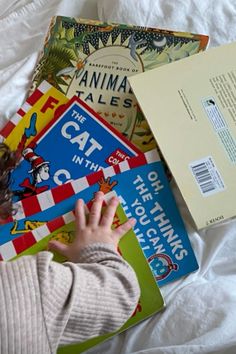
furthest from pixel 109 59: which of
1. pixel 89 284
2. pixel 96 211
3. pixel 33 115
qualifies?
pixel 89 284

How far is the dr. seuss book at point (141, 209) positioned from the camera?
71 cm

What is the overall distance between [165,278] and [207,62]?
322 millimetres

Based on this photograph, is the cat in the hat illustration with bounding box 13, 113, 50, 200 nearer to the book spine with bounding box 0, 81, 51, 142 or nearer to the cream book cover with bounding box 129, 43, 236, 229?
the book spine with bounding box 0, 81, 51, 142

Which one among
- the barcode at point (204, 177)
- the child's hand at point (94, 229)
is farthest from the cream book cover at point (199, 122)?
the child's hand at point (94, 229)

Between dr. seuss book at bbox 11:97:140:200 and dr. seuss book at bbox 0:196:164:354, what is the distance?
0.20 feet

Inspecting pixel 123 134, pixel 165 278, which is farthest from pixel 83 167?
pixel 165 278

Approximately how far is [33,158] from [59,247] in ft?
0.48

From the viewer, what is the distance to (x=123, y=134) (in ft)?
2.50

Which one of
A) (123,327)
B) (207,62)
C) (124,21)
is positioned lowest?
(123,327)

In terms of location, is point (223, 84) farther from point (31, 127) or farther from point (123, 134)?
point (31, 127)

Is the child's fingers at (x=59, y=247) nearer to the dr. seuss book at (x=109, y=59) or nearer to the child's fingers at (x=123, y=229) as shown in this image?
the child's fingers at (x=123, y=229)

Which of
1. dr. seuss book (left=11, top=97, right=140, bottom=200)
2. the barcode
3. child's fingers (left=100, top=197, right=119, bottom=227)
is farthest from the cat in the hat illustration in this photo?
the barcode

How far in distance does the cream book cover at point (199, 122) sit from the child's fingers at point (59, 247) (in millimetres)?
184

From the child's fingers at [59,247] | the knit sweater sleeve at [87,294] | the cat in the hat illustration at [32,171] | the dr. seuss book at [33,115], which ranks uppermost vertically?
the dr. seuss book at [33,115]
